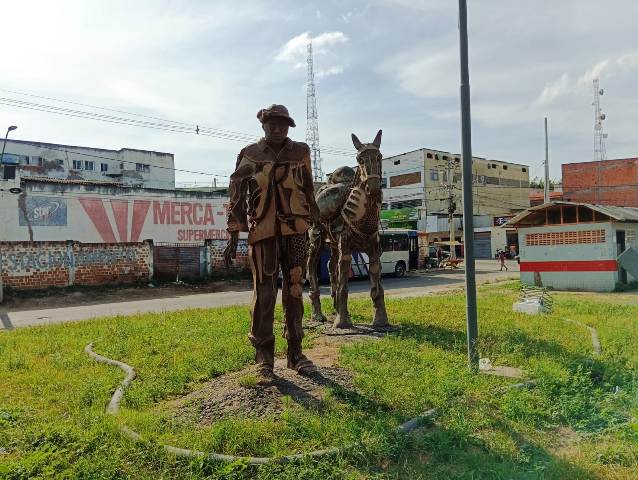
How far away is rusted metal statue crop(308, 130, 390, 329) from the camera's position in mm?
8359

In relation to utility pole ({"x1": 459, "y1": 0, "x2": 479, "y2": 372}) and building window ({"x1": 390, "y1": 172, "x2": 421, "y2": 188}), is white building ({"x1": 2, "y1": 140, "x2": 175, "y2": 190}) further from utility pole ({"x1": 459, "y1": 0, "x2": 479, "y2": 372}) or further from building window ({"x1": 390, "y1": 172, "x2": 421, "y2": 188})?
utility pole ({"x1": 459, "y1": 0, "x2": 479, "y2": 372})

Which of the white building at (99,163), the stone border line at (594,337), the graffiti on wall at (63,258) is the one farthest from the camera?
the white building at (99,163)

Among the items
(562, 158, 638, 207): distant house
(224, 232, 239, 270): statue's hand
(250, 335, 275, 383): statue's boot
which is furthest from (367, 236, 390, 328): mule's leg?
(562, 158, 638, 207): distant house

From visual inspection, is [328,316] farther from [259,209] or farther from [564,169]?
[564,169]

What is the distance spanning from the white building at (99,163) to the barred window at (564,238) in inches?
1115

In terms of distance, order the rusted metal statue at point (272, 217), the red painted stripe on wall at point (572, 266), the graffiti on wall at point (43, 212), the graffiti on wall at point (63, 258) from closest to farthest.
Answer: the rusted metal statue at point (272, 217) → the red painted stripe on wall at point (572, 266) → the graffiti on wall at point (63, 258) → the graffiti on wall at point (43, 212)

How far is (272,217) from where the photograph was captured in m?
5.47

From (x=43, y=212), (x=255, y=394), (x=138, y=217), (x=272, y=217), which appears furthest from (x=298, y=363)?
(x=138, y=217)

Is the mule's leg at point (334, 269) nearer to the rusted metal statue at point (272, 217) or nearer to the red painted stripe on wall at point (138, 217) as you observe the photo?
A: the rusted metal statue at point (272, 217)

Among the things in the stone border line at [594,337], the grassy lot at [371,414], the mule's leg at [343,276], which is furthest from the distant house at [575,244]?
the mule's leg at [343,276]

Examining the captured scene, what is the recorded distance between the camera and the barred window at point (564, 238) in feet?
57.2

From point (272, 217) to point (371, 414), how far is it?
7.39 ft

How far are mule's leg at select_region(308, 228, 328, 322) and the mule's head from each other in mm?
1984

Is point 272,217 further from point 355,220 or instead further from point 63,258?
point 63,258
